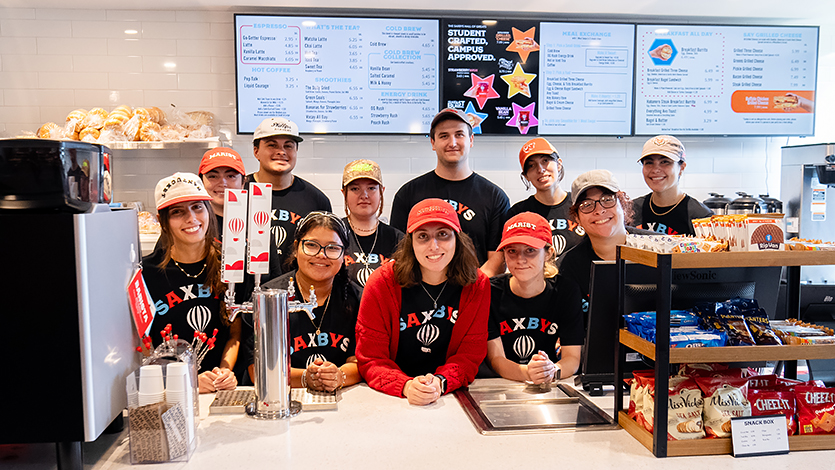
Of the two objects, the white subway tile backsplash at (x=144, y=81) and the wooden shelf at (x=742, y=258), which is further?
the white subway tile backsplash at (x=144, y=81)

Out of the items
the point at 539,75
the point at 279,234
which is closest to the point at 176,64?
the point at 279,234

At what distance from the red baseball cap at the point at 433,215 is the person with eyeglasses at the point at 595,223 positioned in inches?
24.5

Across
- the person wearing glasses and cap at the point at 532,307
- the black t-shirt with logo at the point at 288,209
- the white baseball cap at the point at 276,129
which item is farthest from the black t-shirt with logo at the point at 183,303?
the white baseball cap at the point at 276,129

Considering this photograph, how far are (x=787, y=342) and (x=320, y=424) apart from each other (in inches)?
46.9

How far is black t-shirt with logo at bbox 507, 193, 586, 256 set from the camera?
2.73 m

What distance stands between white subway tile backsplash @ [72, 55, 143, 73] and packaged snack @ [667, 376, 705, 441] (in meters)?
3.87

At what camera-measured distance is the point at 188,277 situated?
6.45 feet

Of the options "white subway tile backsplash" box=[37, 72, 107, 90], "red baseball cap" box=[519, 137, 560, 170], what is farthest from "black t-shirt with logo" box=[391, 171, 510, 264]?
"white subway tile backsplash" box=[37, 72, 107, 90]

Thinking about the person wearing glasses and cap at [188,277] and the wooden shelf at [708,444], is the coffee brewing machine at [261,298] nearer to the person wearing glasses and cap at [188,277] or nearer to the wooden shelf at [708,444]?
the person wearing glasses and cap at [188,277]

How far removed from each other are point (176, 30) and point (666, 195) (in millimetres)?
3352

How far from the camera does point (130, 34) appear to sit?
149 inches

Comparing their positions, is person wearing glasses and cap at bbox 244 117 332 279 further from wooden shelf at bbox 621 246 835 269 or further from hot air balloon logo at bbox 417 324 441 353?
wooden shelf at bbox 621 246 835 269

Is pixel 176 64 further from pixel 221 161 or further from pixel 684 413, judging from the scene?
pixel 684 413

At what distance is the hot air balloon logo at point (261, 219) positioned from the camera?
4.49 ft
